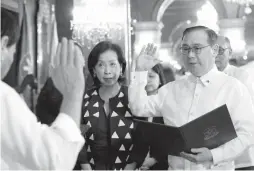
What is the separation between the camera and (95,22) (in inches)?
113

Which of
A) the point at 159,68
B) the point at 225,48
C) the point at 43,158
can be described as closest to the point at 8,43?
the point at 43,158

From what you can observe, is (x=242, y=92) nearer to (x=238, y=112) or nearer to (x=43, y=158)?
(x=238, y=112)

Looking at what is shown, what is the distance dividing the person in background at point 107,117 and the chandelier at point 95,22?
697mm

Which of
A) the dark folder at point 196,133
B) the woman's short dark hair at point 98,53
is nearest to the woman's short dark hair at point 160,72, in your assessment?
the woman's short dark hair at point 98,53

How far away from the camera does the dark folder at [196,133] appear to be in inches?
66.4

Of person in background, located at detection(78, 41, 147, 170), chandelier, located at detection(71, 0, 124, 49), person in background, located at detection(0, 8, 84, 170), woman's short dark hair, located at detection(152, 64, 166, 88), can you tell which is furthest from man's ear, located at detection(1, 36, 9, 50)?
chandelier, located at detection(71, 0, 124, 49)

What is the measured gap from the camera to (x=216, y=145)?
1.81 metres

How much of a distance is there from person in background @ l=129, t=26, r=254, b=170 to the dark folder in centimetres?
4

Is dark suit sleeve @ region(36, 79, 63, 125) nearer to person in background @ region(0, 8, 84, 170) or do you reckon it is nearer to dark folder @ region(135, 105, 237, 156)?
dark folder @ region(135, 105, 237, 156)

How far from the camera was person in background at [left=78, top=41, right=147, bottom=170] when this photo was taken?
6.78 feet

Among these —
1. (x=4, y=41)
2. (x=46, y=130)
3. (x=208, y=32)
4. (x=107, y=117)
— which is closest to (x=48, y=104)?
(x=107, y=117)

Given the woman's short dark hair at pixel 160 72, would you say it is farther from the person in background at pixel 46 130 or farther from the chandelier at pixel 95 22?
the person in background at pixel 46 130

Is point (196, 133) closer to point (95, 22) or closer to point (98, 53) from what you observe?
point (98, 53)

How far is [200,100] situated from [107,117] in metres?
0.54
